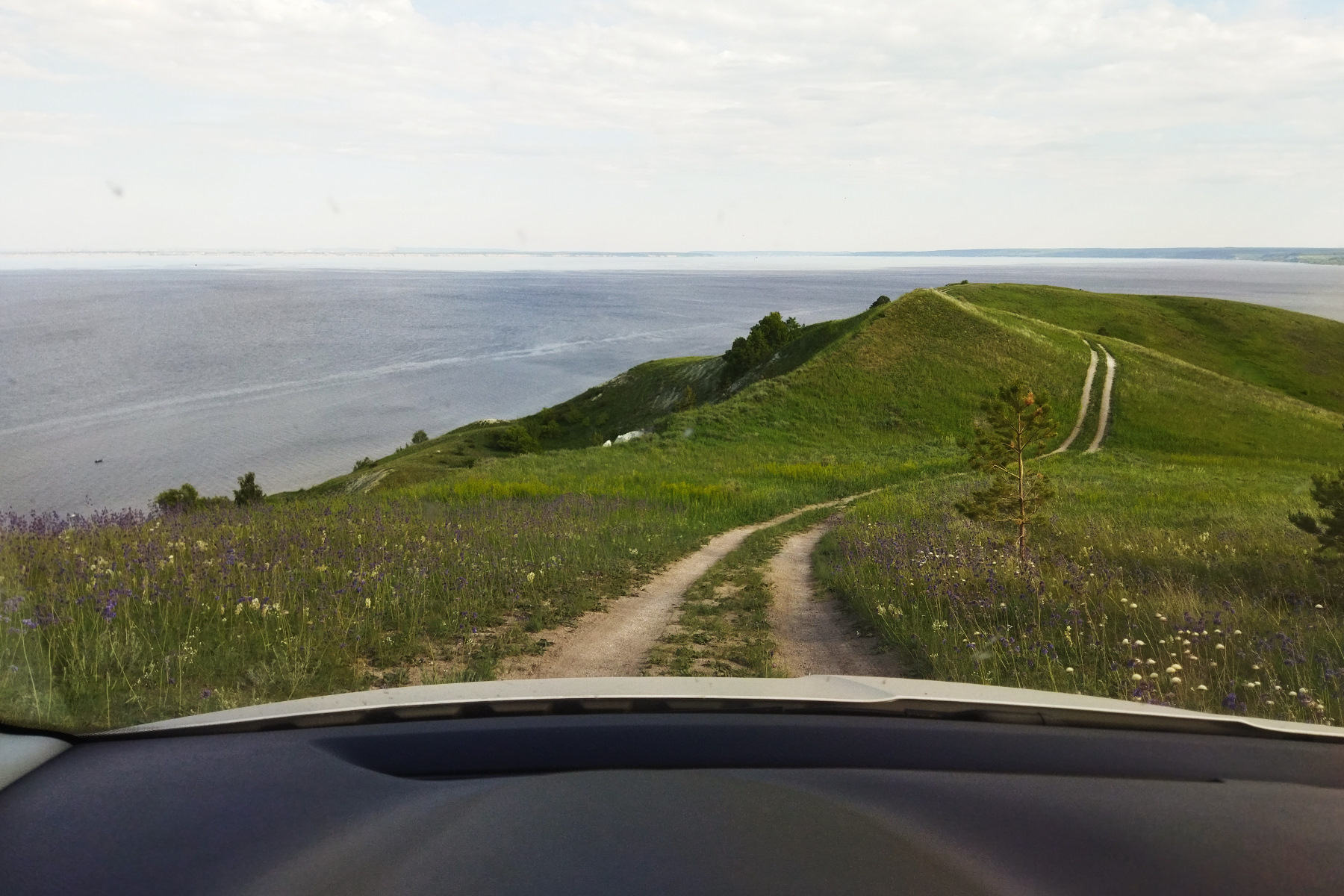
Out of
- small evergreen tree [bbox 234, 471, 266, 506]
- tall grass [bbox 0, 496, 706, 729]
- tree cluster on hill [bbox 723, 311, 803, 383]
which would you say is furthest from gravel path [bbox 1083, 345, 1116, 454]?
tall grass [bbox 0, 496, 706, 729]

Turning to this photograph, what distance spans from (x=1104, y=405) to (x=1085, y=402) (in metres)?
1.03

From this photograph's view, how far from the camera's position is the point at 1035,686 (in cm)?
534

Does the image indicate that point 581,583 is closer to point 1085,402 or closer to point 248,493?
point 248,493

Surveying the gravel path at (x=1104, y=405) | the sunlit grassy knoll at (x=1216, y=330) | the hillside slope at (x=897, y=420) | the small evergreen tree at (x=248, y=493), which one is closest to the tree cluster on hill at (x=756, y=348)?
the hillside slope at (x=897, y=420)

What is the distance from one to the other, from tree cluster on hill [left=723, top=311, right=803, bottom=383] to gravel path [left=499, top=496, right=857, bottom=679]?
168 feet

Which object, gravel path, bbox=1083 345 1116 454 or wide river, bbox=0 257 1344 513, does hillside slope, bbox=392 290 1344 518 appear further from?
wide river, bbox=0 257 1344 513

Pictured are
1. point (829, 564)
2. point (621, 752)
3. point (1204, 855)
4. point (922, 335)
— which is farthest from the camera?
point (922, 335)

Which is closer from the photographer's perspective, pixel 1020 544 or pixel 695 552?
pixel 1020 544

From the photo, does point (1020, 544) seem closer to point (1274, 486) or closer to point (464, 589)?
point (464, 589)

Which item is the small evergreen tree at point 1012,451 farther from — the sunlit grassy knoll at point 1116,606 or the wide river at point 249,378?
the wide river at point 249,378

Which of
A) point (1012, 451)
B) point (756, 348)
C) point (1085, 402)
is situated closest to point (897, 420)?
point (1085, 402)

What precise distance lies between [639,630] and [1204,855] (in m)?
6.42

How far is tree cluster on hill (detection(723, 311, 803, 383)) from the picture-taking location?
62.1m

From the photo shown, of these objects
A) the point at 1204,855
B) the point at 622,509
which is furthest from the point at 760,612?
the point at 622,509
